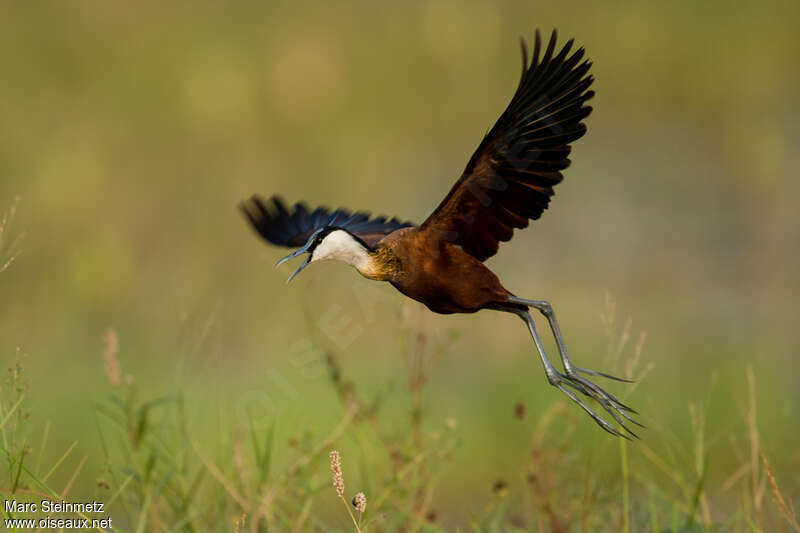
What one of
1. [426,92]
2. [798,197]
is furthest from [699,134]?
[426,92]

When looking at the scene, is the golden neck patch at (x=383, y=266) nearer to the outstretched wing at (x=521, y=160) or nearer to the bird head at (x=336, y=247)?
the bird head at (x=336, y=247)

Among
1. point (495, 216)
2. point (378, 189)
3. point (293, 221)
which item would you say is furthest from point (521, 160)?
point (378, 189)

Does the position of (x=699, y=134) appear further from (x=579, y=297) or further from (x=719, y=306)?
(x=579, y=297)

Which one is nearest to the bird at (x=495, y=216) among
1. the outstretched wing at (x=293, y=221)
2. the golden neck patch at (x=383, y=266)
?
the golden neck patch at (x=383, y=266)

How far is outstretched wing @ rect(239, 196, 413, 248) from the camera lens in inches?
139

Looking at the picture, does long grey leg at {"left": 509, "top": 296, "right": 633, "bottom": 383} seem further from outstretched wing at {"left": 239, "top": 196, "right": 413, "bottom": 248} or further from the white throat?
outstretched wing at {"left": 239, "top": 196, "right": 413, "bottom": 248}

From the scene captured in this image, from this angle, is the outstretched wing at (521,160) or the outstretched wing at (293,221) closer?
the outstretched wing at (521,160)

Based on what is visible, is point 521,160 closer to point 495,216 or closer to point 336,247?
point 495,216

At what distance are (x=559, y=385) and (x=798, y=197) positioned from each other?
5.25 m

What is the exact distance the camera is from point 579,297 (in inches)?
247

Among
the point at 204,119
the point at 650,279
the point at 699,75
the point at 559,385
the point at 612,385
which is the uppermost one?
the point at 699,75

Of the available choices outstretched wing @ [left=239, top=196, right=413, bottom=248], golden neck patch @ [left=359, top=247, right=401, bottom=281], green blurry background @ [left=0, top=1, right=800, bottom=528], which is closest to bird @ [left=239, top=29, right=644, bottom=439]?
golden neck patch @ [left=359, top=247, right=401, bottom=281]

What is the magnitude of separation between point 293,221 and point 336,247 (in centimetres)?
132

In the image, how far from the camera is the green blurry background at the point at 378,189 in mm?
5496
